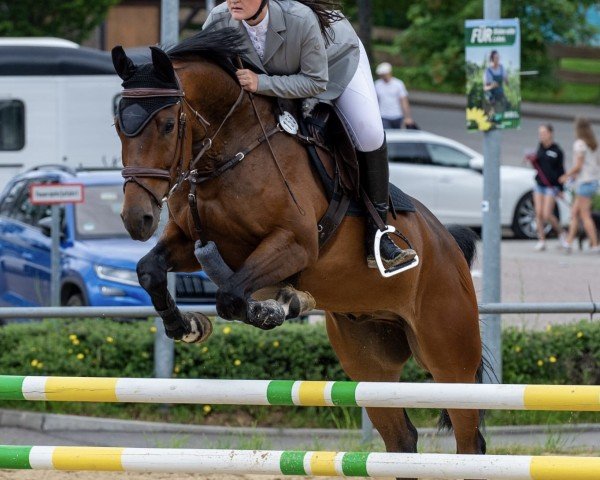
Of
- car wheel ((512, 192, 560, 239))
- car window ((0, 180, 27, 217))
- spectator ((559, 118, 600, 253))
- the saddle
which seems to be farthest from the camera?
car wheel ((512, 192, 560, 239))

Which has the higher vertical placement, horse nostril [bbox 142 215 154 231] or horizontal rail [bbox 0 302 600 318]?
horse nostril [bbox 142 215 154 231]

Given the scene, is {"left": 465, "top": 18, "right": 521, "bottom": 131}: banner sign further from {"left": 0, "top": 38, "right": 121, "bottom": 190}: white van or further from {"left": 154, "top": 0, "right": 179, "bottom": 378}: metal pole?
{"left": 0, "top": 38, "right": 121, "bottom": 190}: white van

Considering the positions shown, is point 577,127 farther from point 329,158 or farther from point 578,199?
point 329,158

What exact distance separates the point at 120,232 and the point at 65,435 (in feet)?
9.61

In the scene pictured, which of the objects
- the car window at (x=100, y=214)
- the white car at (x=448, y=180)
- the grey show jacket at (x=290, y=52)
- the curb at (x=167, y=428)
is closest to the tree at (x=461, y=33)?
the white car at (x=448, y=180)

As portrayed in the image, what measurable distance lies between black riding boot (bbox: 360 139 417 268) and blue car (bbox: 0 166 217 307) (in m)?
5.17

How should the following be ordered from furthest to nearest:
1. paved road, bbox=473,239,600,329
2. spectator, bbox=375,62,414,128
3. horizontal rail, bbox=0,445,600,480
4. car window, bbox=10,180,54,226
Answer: spectator, bbox=375,62,414,128
paved road, bbox=473,239,600,329
car window, bbox=10,180,54,226
horizontal rail, bbox=0,445,600,480

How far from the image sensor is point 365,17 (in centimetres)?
3127

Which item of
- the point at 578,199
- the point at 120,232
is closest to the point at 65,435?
the point at 120,232

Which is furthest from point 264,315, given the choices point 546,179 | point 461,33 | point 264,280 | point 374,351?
point 461,33

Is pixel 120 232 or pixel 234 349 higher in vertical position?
pixel 120 232

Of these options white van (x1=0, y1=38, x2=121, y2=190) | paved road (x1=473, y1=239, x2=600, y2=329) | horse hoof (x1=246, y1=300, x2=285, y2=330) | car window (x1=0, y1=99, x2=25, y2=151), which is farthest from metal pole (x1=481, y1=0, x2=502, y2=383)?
car window (x1=0, y1=99, x2=25, y2=151)

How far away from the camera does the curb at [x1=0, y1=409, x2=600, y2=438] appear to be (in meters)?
9.50

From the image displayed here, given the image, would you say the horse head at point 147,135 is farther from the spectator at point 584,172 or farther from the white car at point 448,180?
the white car at point 448,180
